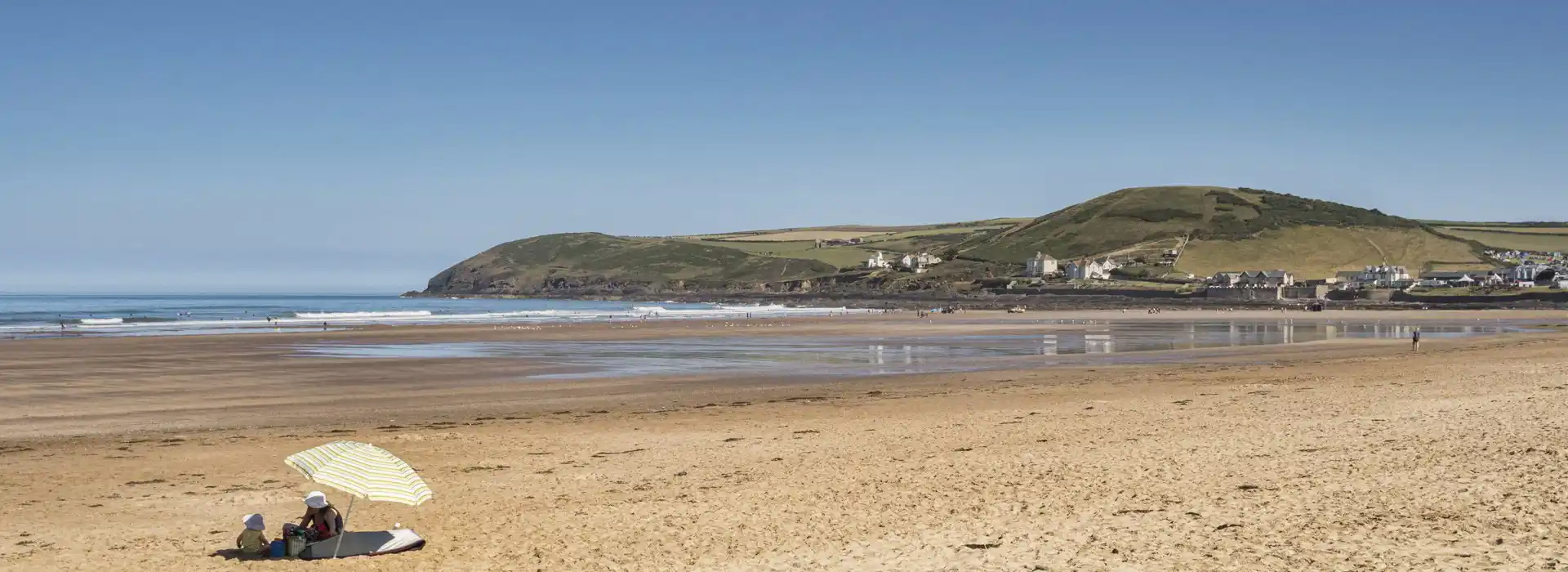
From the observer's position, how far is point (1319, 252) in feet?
614

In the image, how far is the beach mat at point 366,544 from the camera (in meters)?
10.7

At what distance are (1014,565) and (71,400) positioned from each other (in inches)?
946


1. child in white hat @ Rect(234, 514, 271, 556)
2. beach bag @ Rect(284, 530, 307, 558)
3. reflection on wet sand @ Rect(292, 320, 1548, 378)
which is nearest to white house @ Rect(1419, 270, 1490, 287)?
reflection on wet sand @ Rect(292, 320, 1548, 378)

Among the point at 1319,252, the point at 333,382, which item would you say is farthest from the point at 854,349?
the point at 1319,252

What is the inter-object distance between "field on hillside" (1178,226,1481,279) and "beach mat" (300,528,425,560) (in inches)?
6615

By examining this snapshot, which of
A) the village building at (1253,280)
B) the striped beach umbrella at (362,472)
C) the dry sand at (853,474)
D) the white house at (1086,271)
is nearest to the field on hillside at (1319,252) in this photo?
the white house at (1086,271)

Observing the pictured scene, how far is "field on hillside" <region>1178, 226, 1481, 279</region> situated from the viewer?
175 metres

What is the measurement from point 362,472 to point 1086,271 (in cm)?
16680

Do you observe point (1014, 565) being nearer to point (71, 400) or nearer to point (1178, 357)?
point (71, 400)

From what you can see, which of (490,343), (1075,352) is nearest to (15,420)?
(490,343)

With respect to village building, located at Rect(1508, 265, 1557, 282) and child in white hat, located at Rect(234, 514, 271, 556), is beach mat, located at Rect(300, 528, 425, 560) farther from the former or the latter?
village building, located at Rect(1508, 265, 1557, 282)

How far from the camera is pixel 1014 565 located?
9.58 m

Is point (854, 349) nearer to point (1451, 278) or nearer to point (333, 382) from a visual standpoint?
point (333, 382)

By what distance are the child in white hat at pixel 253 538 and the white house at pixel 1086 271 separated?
161785 millimetres
